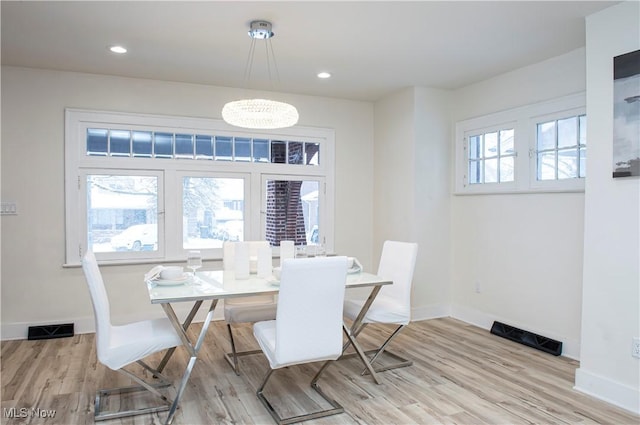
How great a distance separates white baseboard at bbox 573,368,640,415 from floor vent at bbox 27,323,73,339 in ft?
13.7

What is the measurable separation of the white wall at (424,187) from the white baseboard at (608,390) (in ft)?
6.34

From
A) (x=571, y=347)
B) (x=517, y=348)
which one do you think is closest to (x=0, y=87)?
(x=517, y=348)

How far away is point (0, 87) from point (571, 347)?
5407 millimetres

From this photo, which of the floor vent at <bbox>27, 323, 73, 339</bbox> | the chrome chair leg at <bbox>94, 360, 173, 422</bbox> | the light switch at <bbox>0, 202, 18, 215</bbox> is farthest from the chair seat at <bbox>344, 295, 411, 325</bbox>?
the light switch at <bbox>0, 202, 18, 215</bbox>

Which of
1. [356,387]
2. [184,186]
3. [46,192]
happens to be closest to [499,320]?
[356,387]

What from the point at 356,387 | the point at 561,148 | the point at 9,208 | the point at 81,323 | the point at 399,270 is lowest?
the point at 356,387

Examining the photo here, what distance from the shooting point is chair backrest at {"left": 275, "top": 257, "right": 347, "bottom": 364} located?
228 cm

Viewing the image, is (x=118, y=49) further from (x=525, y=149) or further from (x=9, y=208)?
(x=525, y=149)

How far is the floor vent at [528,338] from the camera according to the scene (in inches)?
142

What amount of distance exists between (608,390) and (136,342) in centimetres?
286

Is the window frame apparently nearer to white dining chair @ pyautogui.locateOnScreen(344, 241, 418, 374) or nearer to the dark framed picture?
the dark framed picture

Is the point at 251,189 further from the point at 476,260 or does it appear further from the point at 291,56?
the point at 476,260

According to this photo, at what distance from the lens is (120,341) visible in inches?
95.1

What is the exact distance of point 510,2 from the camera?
2.72 m
